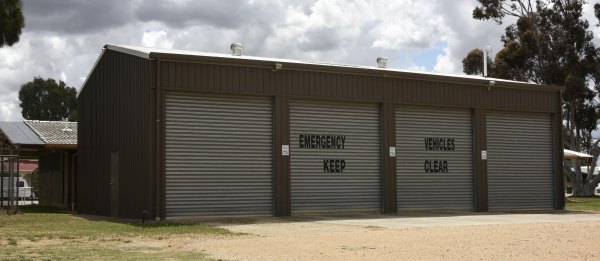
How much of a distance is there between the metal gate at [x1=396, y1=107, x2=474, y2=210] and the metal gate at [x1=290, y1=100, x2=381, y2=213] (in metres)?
1.01

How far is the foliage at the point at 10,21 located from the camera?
2584 centimetres

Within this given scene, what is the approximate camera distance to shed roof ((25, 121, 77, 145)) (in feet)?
101

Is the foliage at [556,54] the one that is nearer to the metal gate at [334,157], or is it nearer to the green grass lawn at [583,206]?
the green grass lawn at [583,206]

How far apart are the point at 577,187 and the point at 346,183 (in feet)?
109

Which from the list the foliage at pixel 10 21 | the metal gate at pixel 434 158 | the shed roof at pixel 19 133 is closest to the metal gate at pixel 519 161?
the metal gate at pixel 434 158

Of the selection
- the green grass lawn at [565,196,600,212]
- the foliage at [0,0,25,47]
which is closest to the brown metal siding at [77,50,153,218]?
the foliage at [0,0,25,47]

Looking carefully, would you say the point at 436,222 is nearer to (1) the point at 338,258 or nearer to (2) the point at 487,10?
(1) the point at 338,258

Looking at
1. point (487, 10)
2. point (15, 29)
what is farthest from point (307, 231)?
point (487, 10)

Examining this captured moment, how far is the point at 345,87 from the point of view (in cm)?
2486

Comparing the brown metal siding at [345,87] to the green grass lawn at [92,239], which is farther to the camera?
the brown metal siding at [345,87]

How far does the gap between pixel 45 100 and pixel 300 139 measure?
2705 inches

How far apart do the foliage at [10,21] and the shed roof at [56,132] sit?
4975 millimetres

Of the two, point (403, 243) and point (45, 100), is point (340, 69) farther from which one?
point (45, 100)

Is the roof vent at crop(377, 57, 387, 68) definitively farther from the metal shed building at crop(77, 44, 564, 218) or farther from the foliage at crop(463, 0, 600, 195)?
the foliage at crop(463, 0, 600, 195)
